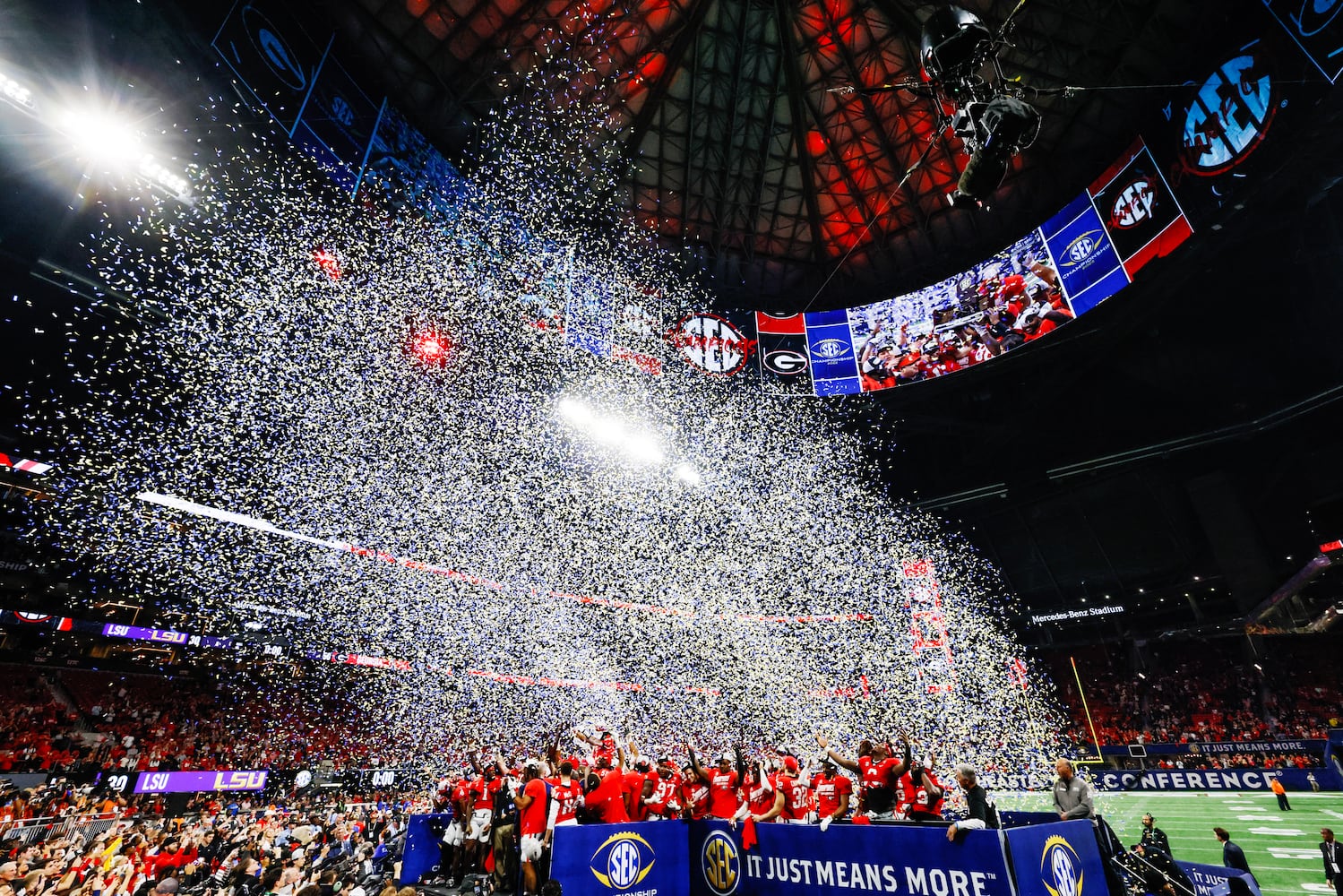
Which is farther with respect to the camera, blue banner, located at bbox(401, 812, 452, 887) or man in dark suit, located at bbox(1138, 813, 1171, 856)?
blue banner, located at bbox(401, 812, 452, 887)

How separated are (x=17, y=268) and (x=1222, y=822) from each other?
32.5 meters

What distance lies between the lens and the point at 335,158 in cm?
1703

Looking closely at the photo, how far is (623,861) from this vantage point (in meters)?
6.97

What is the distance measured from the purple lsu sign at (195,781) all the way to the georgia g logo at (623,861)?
23.0 metres

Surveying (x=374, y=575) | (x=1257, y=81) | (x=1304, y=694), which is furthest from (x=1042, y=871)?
(x=374, y=575)

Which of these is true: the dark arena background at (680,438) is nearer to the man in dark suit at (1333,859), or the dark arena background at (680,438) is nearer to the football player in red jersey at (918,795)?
the football player in red jersey at (918,795)

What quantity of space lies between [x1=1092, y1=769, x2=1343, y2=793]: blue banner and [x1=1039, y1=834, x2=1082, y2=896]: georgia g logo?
20.4 m

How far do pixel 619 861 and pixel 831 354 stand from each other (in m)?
22.1

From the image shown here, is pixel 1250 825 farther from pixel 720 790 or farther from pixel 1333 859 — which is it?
pixel 720 790

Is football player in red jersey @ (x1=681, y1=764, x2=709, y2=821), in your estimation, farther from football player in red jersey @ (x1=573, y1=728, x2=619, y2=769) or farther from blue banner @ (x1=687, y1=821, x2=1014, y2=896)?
football player in red jersey @ (x1=573, y1=728, x2=619, y2=769)

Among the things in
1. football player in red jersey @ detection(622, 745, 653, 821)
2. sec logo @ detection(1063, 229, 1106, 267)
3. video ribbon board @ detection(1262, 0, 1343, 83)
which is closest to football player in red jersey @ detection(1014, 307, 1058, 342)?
sec logo @ detection(1063, 229, 1106, 267)

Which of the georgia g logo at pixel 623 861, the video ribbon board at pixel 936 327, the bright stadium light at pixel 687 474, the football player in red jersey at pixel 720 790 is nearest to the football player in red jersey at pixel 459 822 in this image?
the georgia g logo at pixel 623 861

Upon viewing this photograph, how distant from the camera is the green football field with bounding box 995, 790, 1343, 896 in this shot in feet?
34.7

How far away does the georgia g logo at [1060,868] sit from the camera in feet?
18.0
